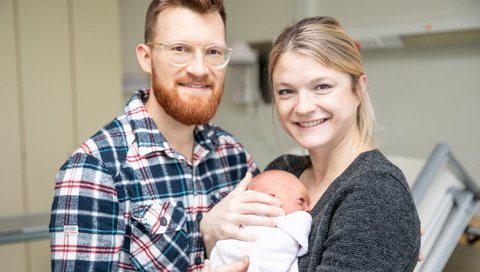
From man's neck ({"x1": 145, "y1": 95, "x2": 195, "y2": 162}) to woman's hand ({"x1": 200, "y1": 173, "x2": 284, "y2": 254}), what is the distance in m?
0.28

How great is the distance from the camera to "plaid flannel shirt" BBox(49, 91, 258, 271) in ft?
4.04

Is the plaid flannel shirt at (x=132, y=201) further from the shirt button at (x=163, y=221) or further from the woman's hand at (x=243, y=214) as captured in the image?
the woman's hand at (x=243, y=214)

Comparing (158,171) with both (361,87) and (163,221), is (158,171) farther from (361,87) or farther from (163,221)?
(361,87)

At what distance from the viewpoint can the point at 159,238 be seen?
1345 mm

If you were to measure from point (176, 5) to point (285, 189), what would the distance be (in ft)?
2.10

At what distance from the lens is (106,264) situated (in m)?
1.25

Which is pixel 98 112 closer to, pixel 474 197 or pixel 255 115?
pixel 255 115

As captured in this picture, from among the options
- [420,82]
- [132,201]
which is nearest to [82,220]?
[132,201]

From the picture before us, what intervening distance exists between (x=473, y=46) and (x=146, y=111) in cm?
165

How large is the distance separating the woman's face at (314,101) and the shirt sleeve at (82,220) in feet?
1.81

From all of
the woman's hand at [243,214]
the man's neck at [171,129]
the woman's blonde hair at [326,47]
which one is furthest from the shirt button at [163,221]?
the woman's blonde hair at [326,47]

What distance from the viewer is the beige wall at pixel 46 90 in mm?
2955

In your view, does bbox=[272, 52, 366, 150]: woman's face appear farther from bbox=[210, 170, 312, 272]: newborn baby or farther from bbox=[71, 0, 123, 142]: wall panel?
bbox=[71, 0, 123, 142]: wall panel

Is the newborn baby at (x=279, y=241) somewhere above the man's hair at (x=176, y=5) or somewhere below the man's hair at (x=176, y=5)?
below
